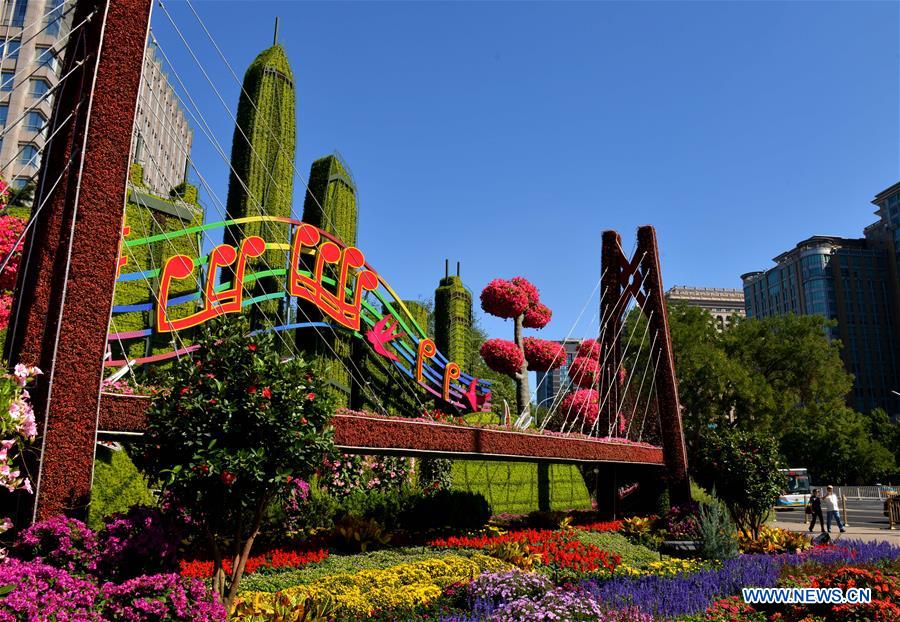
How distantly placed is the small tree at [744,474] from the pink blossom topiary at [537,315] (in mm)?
6192

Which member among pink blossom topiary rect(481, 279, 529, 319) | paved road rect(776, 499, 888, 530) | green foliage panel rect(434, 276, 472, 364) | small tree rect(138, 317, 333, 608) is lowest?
paved road rect(776, 499, 888, 530)

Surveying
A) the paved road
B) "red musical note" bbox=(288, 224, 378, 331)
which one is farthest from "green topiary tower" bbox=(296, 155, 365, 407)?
the paved road

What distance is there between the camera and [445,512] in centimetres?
1593

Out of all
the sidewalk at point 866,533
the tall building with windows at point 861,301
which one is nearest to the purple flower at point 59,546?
the sidewalk at point 866,533

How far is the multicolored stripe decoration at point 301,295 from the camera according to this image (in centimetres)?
1516

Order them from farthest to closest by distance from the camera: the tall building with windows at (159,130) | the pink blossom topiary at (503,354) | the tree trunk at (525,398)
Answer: the tall building with windows at (159,130) < the tree trunk at (525,398) < the pink blossom topiary at (503,354)

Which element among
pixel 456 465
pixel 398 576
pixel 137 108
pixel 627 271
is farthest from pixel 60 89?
pixel 627 271

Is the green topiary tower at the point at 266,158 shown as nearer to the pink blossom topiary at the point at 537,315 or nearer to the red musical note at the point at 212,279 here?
the red musical note at the point at 212,279

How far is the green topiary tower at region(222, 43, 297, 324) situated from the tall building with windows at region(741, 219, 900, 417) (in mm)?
107609

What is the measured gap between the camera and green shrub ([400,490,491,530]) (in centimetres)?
1550

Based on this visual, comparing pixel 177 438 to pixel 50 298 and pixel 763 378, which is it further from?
pixel 763 378

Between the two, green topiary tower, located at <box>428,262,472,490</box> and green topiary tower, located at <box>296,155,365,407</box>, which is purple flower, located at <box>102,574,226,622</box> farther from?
green topiary tower, located at <box>428,262,472,490</box>

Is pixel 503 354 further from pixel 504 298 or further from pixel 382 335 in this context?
pixel 382 335

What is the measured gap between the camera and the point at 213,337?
295 inches
